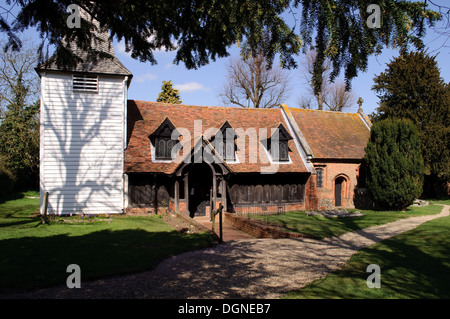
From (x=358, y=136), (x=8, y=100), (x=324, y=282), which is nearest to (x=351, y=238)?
(x=324, y=282)

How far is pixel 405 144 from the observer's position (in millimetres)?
23594

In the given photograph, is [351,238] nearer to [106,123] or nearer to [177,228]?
[177,228]

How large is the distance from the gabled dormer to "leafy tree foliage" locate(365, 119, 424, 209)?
34.4 ft

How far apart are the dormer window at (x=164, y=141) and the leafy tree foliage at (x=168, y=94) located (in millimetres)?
22740

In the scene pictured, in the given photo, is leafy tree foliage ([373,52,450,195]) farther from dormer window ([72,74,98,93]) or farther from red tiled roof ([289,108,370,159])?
dormer window ([72,74,98,93])

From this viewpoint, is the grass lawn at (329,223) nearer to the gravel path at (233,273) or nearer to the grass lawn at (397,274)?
the gravel path at (233,273)

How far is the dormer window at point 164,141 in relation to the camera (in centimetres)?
2136

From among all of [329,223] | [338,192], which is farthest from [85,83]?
[338,192]

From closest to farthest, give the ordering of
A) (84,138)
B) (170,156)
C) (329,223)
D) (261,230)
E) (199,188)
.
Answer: (261,230), (329,223), (84,138), (170,156), (199,188)

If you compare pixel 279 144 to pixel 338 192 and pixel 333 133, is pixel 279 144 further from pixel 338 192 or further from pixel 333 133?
pixel 338 192

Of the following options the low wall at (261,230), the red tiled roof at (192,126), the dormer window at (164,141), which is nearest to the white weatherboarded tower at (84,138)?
the red tiled roof at (192,126)

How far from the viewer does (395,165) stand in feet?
76.9

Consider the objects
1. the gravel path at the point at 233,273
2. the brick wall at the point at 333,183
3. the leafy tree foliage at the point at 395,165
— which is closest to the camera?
the gravel path at the point at 233,273

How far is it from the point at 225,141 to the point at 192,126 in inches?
114
